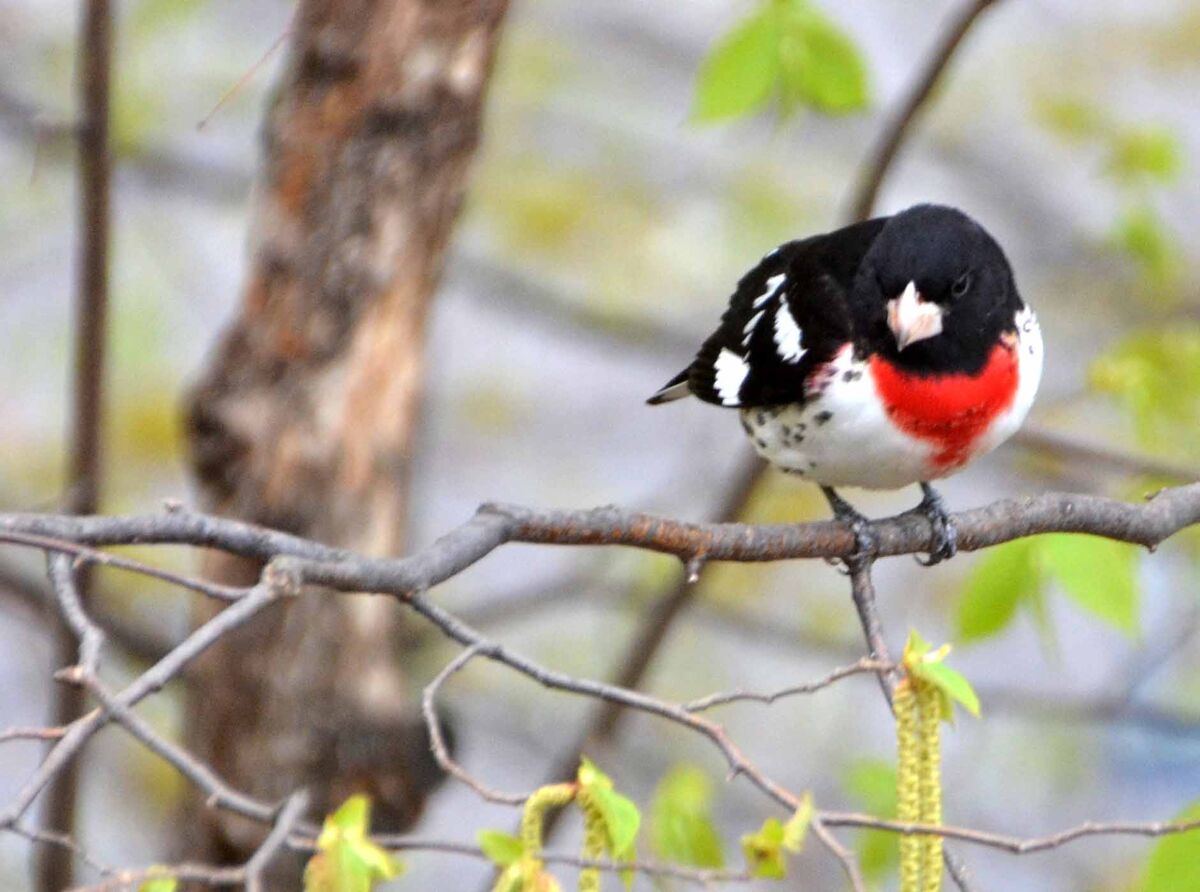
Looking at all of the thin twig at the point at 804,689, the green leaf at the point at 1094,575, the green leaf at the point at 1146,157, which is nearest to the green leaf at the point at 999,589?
the green leaf at the point at 1094,575

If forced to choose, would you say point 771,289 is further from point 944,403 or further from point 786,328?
point 944,403

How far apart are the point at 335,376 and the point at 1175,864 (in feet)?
4.62

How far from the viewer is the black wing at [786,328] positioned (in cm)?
200

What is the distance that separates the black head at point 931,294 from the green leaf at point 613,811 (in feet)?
2.85

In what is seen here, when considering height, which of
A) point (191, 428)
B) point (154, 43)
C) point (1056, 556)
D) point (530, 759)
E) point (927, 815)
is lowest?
point (530, 759)

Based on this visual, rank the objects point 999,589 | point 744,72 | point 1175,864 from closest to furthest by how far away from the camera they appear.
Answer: point 1175,864, point 999,589, point 744,72

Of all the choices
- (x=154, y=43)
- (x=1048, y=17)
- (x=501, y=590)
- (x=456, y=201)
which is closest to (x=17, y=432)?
(x=154, y=43)

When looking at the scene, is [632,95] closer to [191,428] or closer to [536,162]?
[536,162]

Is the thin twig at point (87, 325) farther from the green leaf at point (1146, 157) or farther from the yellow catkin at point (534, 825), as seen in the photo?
the green leaf at point (1146, 157)

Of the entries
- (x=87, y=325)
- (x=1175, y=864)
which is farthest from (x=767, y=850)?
(x=87, y=325)

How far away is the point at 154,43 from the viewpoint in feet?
12.0

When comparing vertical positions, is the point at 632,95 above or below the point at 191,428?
above

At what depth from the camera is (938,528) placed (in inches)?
75.3

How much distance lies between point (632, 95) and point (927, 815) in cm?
351
